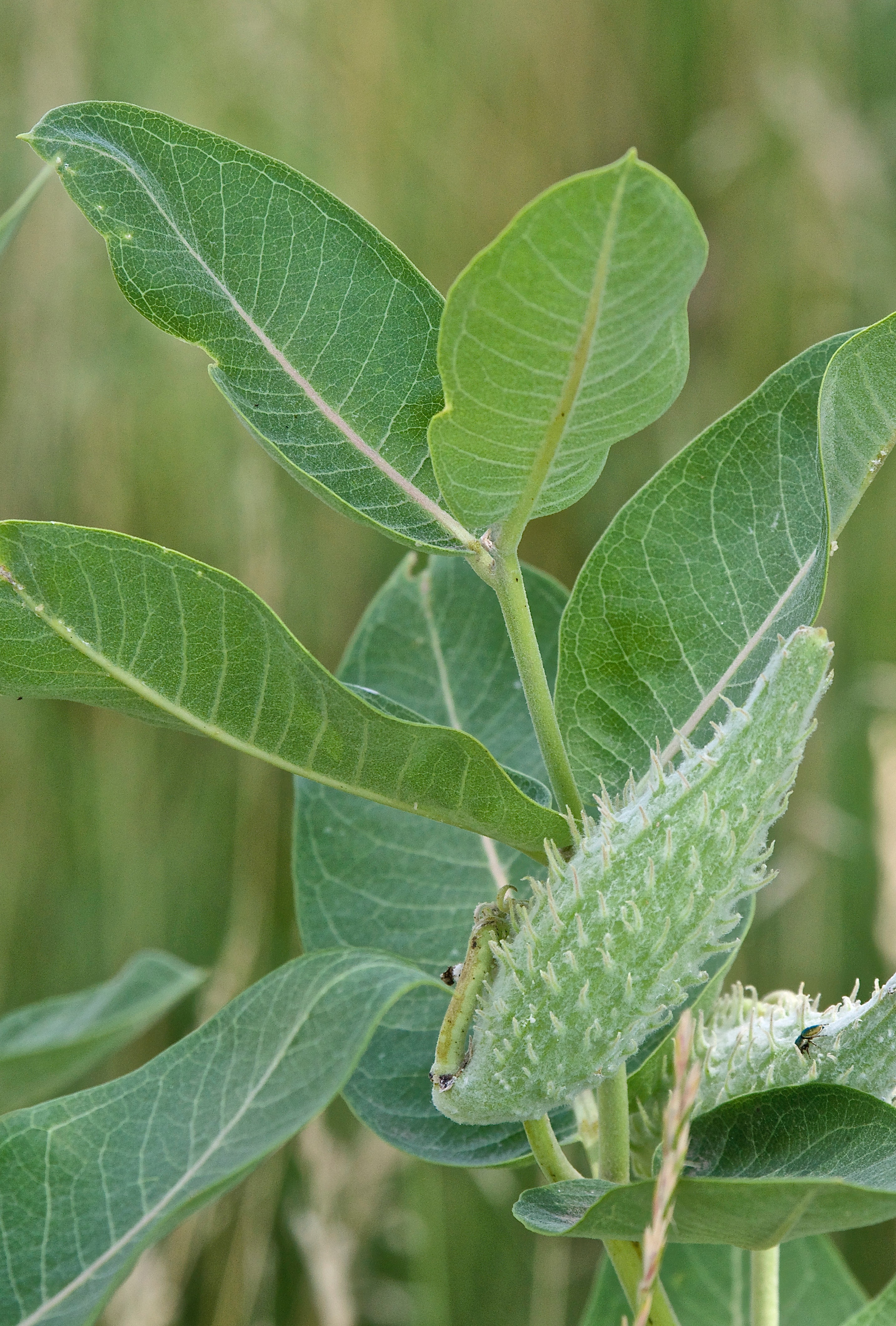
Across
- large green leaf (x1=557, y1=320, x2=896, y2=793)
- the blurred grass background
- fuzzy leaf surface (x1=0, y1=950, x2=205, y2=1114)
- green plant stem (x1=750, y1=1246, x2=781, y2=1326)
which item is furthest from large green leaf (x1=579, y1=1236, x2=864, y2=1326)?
the blurred grass background

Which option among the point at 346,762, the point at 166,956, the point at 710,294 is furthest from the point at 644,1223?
the point at 710,294

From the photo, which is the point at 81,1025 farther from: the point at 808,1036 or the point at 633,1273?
the point at 808,1036

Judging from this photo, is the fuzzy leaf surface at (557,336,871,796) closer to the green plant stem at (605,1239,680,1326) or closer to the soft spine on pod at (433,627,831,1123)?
the soft spine on pod at (433,627,831,1123)

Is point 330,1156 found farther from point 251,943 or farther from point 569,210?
point 569,210

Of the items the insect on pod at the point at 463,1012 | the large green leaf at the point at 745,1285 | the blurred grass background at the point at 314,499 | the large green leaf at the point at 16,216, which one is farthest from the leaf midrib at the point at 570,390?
the blurred grass background at the point at 314,499

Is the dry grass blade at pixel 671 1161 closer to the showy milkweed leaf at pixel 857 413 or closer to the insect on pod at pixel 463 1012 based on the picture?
the insect on pod at pixel 463 1012

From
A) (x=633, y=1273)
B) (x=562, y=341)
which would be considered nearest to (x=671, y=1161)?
(x=633, y=1273)

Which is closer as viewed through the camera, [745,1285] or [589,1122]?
[589,1122]
